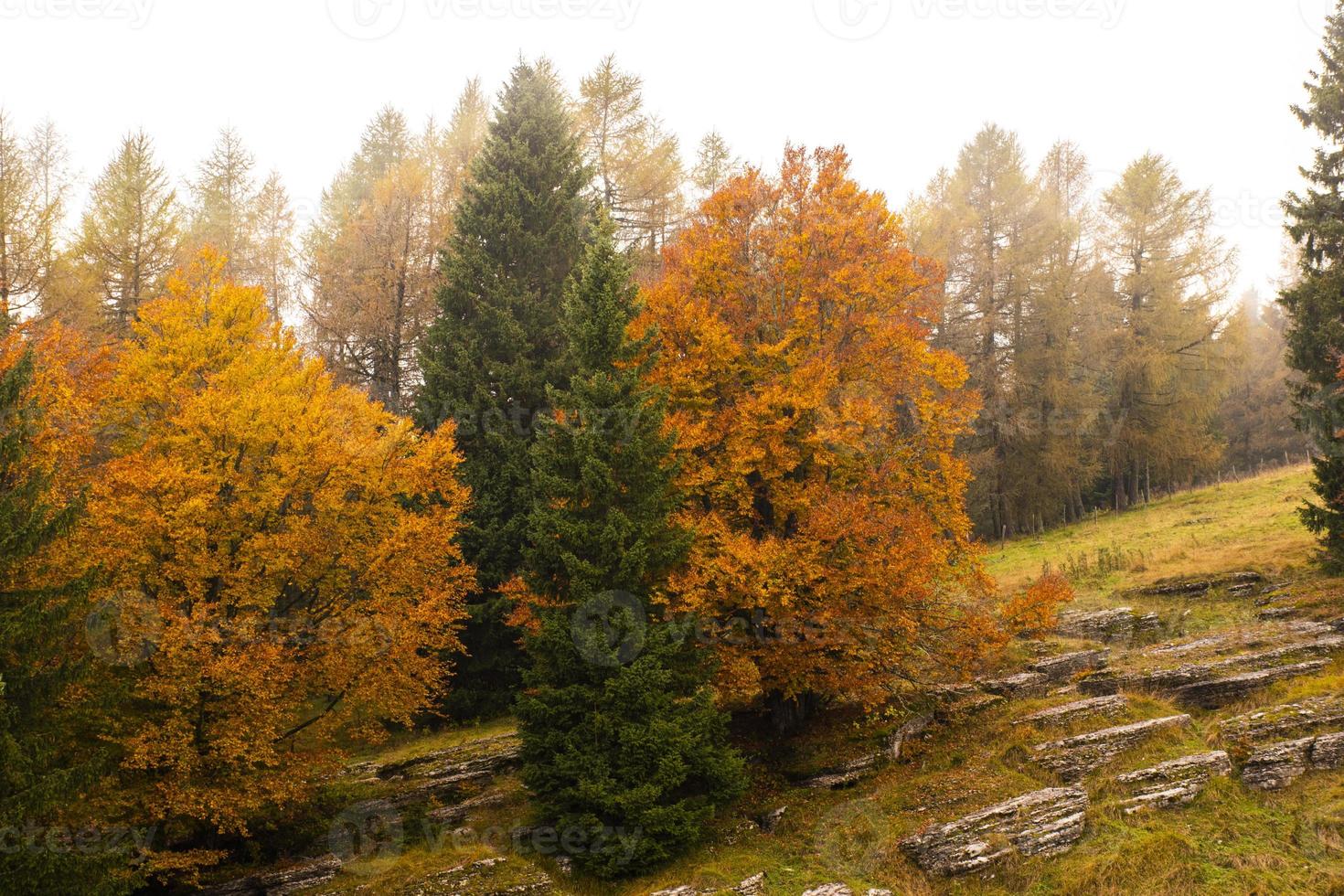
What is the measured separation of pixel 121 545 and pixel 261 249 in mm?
26052

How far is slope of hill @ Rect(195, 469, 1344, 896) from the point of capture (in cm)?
1325

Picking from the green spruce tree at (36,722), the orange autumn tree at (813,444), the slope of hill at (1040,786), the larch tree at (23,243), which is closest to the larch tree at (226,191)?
the larch tree at (23,243)

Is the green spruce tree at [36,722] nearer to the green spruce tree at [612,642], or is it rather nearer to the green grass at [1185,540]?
the green spruce tree at [612,642]

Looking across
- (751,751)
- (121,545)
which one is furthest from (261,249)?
(751,751)

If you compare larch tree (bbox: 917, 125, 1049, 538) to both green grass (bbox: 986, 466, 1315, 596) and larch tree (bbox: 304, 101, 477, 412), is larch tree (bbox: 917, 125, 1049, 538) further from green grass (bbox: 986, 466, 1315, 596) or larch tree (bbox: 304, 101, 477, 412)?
larch tree (bbox: 304, 101, 477, 412)

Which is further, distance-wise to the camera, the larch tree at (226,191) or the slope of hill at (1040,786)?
the larch tree at (226,191)

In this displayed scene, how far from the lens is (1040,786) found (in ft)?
48.5

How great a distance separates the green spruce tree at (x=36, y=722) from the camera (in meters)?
11.6

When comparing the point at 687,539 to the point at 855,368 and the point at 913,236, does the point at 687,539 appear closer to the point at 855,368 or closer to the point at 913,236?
the point at 855,368

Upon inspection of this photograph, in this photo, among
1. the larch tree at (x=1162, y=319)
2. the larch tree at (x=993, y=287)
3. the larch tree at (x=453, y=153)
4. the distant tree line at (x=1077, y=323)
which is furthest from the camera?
the larch tree at (x=1162, y=319)

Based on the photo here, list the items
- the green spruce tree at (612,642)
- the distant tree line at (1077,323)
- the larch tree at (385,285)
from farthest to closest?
the distant tree line at (1077,323) → the larch tree at (385,285) → the green spruce tree at (612,642)

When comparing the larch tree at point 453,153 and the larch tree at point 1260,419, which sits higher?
the larch tree at point 453,153

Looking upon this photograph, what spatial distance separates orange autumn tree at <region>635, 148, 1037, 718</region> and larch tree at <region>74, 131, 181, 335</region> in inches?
825

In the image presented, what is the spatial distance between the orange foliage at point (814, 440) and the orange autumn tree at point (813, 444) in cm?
5
